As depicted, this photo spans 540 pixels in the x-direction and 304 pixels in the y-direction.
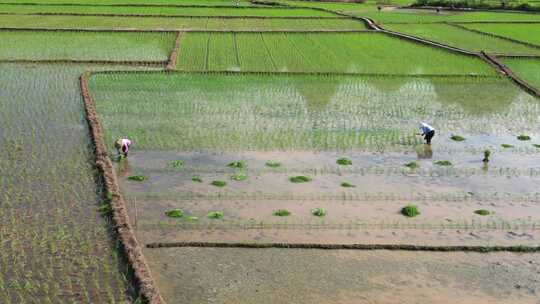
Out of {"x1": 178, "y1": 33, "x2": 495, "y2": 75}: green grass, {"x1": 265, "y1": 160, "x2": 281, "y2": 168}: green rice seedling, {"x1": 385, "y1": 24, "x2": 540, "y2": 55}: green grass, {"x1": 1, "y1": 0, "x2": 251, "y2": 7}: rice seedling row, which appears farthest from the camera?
{"x1": 1, "y1": 0, "x2": 251, "y2": 7}: rice seedling row

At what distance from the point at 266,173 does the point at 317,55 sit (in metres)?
10.6

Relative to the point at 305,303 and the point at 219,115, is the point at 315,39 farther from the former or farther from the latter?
the point at 305,303

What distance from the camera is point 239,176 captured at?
1096cm

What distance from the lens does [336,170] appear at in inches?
451

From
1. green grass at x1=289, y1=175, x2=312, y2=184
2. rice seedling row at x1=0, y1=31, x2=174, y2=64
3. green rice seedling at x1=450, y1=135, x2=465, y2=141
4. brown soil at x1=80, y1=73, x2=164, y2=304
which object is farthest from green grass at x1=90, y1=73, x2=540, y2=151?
rice seedling row at x1=0, y1=31, x2=174, y2=64

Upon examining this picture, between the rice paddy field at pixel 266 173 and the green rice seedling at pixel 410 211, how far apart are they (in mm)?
32

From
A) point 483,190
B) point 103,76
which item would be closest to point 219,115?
point 103,76

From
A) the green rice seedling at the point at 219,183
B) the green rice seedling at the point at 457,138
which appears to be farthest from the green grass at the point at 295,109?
the green rice seedling at the point at 219,183

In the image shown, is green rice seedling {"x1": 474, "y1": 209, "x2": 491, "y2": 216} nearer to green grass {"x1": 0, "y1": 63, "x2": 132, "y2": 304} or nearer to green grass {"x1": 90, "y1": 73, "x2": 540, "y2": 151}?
green grass {"x1": 90, "y1": 73, "x2": 540, "y2": 151}

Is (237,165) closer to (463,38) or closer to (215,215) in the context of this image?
(215,215)

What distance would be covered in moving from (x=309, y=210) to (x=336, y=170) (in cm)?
186

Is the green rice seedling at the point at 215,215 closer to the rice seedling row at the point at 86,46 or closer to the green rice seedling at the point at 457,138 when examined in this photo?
the green rice seedling at the point at 457,138

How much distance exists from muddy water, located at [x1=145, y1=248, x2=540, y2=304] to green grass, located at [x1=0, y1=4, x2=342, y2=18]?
2194cm

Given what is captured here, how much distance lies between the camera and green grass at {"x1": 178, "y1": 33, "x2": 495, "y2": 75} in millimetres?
19422
